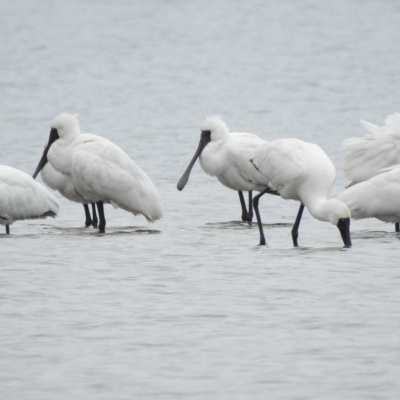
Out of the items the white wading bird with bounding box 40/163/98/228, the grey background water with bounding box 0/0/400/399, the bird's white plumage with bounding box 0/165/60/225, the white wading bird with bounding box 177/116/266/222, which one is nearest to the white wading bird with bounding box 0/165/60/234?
the bird's white plumage with bounding box 0/165/60/225

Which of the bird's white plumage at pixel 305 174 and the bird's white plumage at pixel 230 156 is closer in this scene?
the bird's white plumage at pixel 305 174

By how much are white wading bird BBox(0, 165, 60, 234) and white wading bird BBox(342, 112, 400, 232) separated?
319cm

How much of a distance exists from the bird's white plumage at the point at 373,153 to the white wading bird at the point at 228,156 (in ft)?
3.24

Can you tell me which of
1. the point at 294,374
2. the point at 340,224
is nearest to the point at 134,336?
the point at 294,374

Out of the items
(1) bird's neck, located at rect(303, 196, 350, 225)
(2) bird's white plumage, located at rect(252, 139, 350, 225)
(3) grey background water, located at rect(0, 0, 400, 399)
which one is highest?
(2) bird's white plumage, located at rect(252, 139, 350, 225)

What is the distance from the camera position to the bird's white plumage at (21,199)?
12578 mm

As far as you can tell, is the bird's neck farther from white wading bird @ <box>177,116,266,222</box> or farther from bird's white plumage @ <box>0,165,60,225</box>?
bird's white plumage @ <box>0,165,60,225</box>

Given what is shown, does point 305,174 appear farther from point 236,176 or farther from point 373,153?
point 236,176

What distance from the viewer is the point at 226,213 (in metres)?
14.9

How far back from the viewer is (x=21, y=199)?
12703 mm

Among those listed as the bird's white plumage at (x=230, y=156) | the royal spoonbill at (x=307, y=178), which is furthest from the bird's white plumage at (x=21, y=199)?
the royal spoonbill at (x=307, y=178)

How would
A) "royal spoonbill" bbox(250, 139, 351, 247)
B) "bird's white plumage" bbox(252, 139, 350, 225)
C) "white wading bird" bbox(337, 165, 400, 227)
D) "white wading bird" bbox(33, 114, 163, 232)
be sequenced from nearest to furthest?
1. "royal spoonbill" bbox(250, 139, 351, 247)
2. "bird's white plumage" bbox(252, 139, 350, 225)
3. "white wading bird" bbox(337, 165, 400, 227)
4. "white wading bird" bbox(33, 114, 163, 232)

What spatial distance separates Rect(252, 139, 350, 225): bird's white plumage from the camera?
449 inches

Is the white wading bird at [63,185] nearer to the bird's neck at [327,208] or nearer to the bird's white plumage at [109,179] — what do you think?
the bird's white plumage at [109,179]
